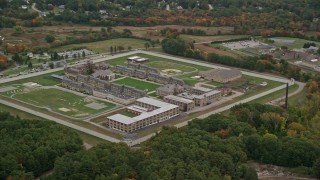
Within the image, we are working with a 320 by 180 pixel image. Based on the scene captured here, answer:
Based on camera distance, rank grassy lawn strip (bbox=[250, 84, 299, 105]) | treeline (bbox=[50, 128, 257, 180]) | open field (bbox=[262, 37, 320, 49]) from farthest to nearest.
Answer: open field (bbox=[262, 37, 320, 49]), grassy lawn strip (bbox=[250, 84, 299, 105]), treeline (bbox=[50, 128, 257, 180])

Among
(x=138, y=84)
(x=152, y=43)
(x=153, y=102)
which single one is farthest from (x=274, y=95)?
(x=152, y=43)

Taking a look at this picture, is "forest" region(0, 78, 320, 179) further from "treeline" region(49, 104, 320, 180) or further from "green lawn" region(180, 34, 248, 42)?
"green lawn" region(180, 34, 248, 42)

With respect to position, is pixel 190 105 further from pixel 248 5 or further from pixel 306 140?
pixel 248 5

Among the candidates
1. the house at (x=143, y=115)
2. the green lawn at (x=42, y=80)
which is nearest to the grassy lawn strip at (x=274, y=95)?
the house at (x=143, y=115)

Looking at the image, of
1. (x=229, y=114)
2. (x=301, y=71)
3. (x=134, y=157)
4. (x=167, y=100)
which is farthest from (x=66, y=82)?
(x=301, y=71)

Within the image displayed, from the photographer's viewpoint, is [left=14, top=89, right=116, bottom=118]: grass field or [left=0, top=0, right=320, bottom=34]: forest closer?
[left=14, top=89, right=116, bottom=118]: grass field

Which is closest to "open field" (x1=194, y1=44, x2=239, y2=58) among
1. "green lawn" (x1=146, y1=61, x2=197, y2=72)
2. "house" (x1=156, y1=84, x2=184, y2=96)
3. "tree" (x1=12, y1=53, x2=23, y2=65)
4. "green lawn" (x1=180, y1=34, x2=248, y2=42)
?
"green lawn" (x1=180, y1=34, x2=248, y2=42)

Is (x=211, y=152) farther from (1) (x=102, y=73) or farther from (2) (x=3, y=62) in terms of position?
(2) (x=3, y=62)

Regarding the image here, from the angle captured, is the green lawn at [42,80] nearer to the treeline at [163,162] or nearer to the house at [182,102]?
the house at [182,102]
